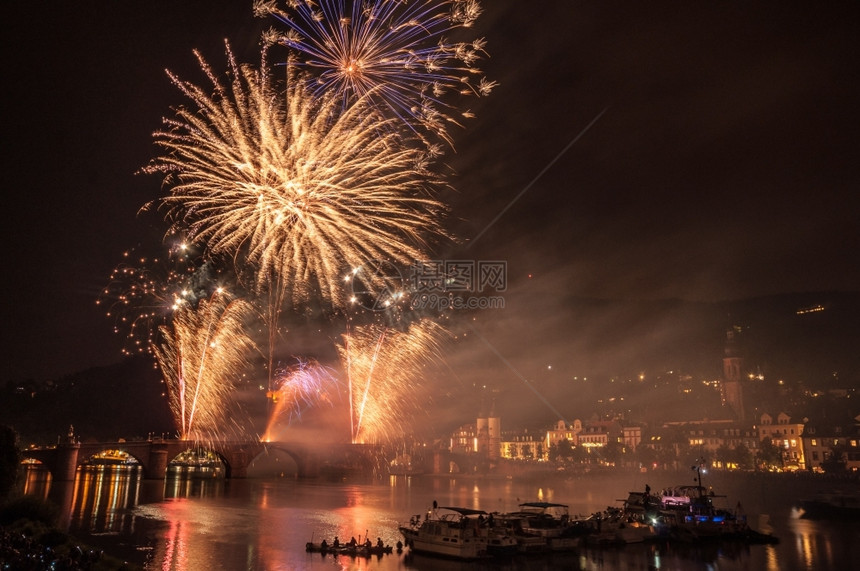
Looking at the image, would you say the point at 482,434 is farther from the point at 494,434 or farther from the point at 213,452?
the point at 213,452

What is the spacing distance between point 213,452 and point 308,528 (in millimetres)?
45619

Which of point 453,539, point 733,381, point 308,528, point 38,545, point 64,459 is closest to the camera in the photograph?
point 38,545

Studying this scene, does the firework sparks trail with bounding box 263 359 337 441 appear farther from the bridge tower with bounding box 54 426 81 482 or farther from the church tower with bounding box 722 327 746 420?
the church tower with bounding box 722 327 746 420

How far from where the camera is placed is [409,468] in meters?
137

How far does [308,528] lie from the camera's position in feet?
140

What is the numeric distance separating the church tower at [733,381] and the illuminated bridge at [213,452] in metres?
106

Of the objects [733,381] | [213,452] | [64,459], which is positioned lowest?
[64,459]

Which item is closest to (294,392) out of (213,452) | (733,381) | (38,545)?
(213,452)

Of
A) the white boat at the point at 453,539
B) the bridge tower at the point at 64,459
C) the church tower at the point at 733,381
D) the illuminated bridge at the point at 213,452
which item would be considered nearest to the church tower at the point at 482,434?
the church tower at the point at 733,381

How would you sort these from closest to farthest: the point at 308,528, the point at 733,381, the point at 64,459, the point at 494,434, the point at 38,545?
the point at 38,545
the point at 308,528
the point at 64,459
the point at 733,381
the point at 494,434

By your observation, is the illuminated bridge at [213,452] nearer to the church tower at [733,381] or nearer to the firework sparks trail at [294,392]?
the firework sparks trail at [294,392]

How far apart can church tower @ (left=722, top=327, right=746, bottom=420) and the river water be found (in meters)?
83.7

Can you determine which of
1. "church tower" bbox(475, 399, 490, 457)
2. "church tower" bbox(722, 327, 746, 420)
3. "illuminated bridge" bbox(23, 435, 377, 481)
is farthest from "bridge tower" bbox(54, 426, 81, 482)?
"church tower" bbox(722, 327, 746, 420)

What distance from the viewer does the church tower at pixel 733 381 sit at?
159000mm
